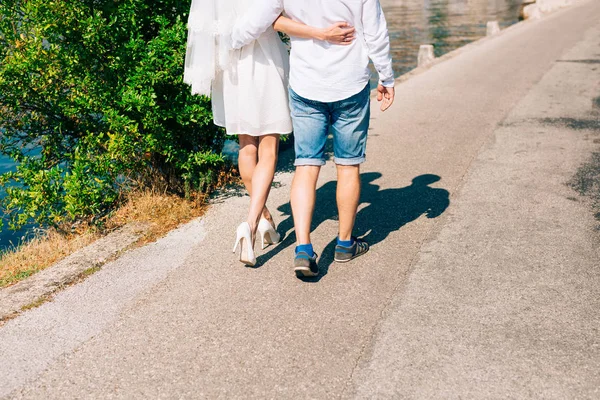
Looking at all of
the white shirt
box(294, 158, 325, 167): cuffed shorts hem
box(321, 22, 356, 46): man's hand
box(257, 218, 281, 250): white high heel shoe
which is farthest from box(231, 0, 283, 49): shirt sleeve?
box(257, 218, 281, 250): white high heel shoe

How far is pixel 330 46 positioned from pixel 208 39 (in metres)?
0.83

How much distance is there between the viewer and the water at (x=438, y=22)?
773 inches

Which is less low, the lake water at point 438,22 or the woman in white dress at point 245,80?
the woman in white dress at point 245,80

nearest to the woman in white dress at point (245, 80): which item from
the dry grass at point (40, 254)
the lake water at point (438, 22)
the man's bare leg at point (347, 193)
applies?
the man's bare leg at point (347, 193)

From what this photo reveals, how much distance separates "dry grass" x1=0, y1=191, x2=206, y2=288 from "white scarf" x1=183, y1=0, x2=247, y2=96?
1.16 m

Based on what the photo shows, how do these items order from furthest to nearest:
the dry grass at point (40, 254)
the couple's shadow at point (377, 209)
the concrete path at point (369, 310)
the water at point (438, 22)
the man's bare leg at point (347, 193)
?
1. the water at point (438, 22)
2. the couple's shadow at point (377, 209)
3. the dry grass at point (40, 254)
4. the man's bare leg at point (347, 193)
5. the concrete path at point (369, 310)

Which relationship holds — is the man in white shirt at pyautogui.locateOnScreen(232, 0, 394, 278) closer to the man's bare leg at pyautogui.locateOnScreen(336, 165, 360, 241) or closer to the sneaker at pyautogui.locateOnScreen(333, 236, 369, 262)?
the man's bare leg at pyautogui.locateOnScreen(336, 165, 360, 241)

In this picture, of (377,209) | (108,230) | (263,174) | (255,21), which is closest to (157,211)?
(108,230)

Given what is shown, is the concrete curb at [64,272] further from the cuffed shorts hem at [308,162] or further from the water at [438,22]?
the water at [438,22]

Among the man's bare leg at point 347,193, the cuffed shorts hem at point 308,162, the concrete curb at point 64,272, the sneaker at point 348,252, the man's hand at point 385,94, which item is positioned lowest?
the sneaker at point 348,252

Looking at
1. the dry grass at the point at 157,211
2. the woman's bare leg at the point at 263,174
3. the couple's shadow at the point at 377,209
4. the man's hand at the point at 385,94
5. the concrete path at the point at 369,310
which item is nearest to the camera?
the concrete path at the point at 369,310

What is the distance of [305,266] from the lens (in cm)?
362

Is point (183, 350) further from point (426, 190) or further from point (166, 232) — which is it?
point (426, 190)

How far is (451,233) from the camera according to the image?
4.43 meters
